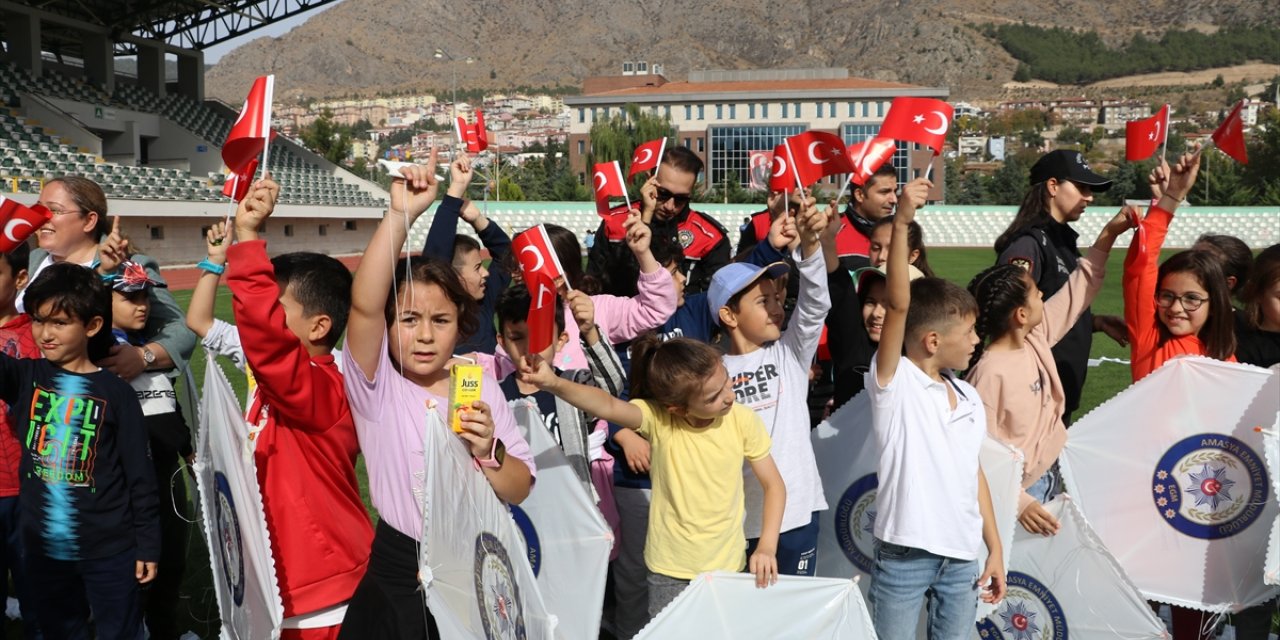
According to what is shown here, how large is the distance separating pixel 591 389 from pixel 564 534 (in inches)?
31.5

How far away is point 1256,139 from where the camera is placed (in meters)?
58.3

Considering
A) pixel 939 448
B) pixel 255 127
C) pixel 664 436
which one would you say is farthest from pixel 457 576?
pixel 939 448

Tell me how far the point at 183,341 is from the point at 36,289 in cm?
71

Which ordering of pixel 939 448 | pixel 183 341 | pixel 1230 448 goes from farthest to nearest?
pixel 183 341
pixel 1230 448
pixel 939 448

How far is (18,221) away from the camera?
3758 mm

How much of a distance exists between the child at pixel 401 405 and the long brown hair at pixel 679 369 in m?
0.55

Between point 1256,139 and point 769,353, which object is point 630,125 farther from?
point 769,353

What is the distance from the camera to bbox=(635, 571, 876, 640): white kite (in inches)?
112

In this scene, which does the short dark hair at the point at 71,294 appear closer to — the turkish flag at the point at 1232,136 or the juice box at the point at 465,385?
the juice box at the point at 465,385

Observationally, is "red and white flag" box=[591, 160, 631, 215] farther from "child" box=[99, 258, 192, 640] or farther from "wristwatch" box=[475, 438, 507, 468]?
"wristwatch" box=[475, 438, 507, 468]

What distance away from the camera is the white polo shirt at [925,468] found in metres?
3.11

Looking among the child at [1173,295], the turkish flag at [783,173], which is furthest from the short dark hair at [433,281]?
the child at [1173,295]

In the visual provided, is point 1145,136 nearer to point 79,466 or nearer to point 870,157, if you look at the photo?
point 870,157

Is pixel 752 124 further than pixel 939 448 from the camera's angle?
Yes
